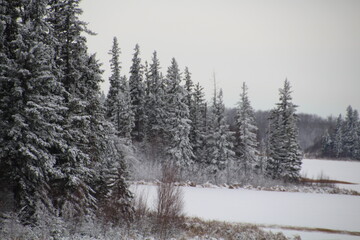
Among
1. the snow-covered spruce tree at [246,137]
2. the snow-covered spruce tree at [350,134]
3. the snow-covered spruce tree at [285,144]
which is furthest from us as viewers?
the snow-covered spruce tree at [350,134]

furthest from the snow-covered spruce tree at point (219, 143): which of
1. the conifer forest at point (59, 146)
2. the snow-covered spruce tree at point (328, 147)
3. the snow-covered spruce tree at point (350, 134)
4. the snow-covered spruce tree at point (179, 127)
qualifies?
the snow-covered spruce tree at point (328, 147)

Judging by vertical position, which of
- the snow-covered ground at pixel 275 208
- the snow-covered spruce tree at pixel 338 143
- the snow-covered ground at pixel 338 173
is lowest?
the snow-covered ground at pixel 275 208

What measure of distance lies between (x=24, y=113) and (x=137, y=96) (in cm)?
3222

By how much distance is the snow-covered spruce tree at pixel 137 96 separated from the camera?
39.9 meters

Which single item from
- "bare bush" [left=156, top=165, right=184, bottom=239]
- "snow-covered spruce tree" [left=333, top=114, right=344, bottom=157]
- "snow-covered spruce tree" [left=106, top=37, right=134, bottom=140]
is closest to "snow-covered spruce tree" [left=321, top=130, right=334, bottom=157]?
"snow-covered spruce tree" [left=333, top=114, right=344, bottom=157]

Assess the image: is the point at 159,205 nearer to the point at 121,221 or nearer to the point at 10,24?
the point at 121,221

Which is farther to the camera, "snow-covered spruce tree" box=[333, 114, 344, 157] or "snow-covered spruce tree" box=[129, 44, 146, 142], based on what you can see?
"snow-covered spruce tree" box=[333, 114, 344, 157]

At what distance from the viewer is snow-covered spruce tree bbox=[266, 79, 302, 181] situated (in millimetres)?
30469

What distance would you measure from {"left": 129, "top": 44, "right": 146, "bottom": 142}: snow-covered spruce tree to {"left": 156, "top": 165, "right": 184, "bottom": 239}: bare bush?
27971 mm

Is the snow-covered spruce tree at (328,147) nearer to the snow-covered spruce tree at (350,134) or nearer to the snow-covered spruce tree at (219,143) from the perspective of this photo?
the snow-covered spruce tree at (350,134)

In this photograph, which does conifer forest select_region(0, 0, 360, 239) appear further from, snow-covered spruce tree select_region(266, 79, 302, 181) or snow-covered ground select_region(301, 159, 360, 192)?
snow-covered ground select_region(301, 159, 360, 192)

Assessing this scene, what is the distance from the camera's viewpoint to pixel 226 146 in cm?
3400

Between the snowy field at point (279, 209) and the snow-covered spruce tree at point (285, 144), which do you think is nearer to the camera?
the snowy field at point (279, 209)

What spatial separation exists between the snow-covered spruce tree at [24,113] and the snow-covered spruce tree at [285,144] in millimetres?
28344
